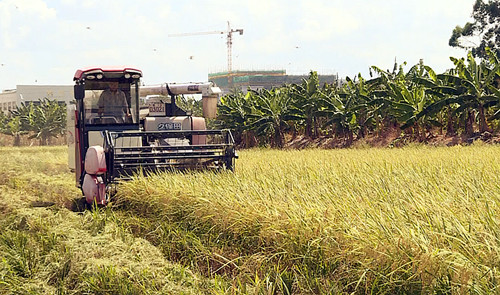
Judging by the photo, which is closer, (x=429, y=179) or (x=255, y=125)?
(x=429, y=179)

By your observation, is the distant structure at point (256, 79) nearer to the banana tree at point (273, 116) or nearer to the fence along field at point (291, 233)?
the banana tree at point (273, 116)

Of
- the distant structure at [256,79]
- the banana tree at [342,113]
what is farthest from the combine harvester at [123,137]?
the distant structure at [256,79]

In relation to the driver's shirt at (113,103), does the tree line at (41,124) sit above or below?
Answer: below

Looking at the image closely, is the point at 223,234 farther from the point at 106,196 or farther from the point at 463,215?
the point at 106,196

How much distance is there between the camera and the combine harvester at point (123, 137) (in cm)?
1002

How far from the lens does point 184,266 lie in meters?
6.00

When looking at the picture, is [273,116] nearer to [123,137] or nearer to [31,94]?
[123,137]

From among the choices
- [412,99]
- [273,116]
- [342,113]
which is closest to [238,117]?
[273,116]

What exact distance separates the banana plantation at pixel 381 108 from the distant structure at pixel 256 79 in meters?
75.2

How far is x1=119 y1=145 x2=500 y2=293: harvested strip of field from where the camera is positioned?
4.36 metres

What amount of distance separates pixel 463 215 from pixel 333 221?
3.57 feet

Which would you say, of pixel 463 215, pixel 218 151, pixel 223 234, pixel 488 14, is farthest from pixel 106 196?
pixel 488 14

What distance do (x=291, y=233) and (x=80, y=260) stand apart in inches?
81.9

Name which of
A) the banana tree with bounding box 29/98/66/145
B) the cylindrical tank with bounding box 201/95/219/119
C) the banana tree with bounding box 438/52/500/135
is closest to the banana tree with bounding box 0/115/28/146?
the banana tree with bounding box 29/98/66/145
